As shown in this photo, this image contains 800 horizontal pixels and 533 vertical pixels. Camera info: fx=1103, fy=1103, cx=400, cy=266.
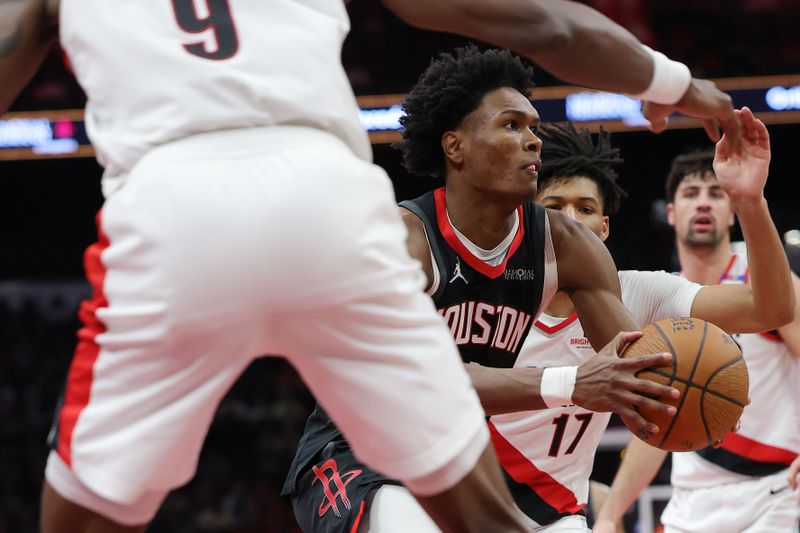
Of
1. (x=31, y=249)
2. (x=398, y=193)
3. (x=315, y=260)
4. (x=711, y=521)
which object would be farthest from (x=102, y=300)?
(x=31, y=249)

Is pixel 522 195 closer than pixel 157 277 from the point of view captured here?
No

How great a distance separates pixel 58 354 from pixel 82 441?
1066cm

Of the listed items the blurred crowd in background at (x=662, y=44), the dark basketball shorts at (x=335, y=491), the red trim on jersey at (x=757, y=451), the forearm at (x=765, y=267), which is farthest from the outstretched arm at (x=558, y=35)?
the blurred crowd in background at (x=662, y=44)

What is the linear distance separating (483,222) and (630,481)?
76.7 inches

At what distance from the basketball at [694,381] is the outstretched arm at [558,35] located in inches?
30.4

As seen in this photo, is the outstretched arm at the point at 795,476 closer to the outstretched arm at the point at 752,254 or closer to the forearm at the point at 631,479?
the forearm at the point at 631,479

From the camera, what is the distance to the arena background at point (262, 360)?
851 centimetres

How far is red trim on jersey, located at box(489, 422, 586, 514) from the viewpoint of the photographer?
3.55m

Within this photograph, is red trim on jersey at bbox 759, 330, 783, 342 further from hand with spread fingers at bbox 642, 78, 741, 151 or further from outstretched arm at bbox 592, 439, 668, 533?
hand with spread fingers at bbox 642, 78, 741, 151

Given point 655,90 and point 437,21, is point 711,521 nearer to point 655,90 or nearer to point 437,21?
point 655,90

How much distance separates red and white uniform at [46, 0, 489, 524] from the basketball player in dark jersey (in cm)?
110

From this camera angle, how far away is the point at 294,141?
198 centimetres

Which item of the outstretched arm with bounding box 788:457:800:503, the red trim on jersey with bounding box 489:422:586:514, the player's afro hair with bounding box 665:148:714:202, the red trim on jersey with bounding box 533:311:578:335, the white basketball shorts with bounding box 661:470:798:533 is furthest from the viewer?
the player's afro hair with bounding box 665:148:714:202

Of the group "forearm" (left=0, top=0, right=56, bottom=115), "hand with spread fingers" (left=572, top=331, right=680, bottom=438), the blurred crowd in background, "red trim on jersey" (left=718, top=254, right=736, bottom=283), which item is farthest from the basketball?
the blurred crowd in background
